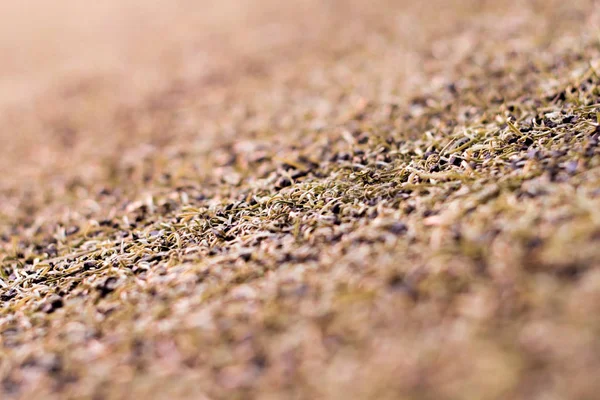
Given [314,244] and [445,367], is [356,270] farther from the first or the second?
[445,367]

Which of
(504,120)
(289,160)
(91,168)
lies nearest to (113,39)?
(91,168)

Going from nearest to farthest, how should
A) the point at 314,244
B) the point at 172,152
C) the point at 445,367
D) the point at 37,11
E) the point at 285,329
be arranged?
the point at 445,367, the point at 285,329, the point at 314,244, the point at 172,152, the point at 37,11

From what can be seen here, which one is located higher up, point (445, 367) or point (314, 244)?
point (314, 244)

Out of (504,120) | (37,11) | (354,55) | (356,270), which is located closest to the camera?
(356,270)

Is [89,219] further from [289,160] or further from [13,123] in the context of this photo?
[13,123]

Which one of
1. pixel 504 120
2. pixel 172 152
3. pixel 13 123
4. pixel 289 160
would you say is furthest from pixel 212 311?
pixel 13 123

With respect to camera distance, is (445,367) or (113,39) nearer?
(445,367)

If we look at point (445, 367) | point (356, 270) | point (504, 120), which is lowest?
point (445, 367)
